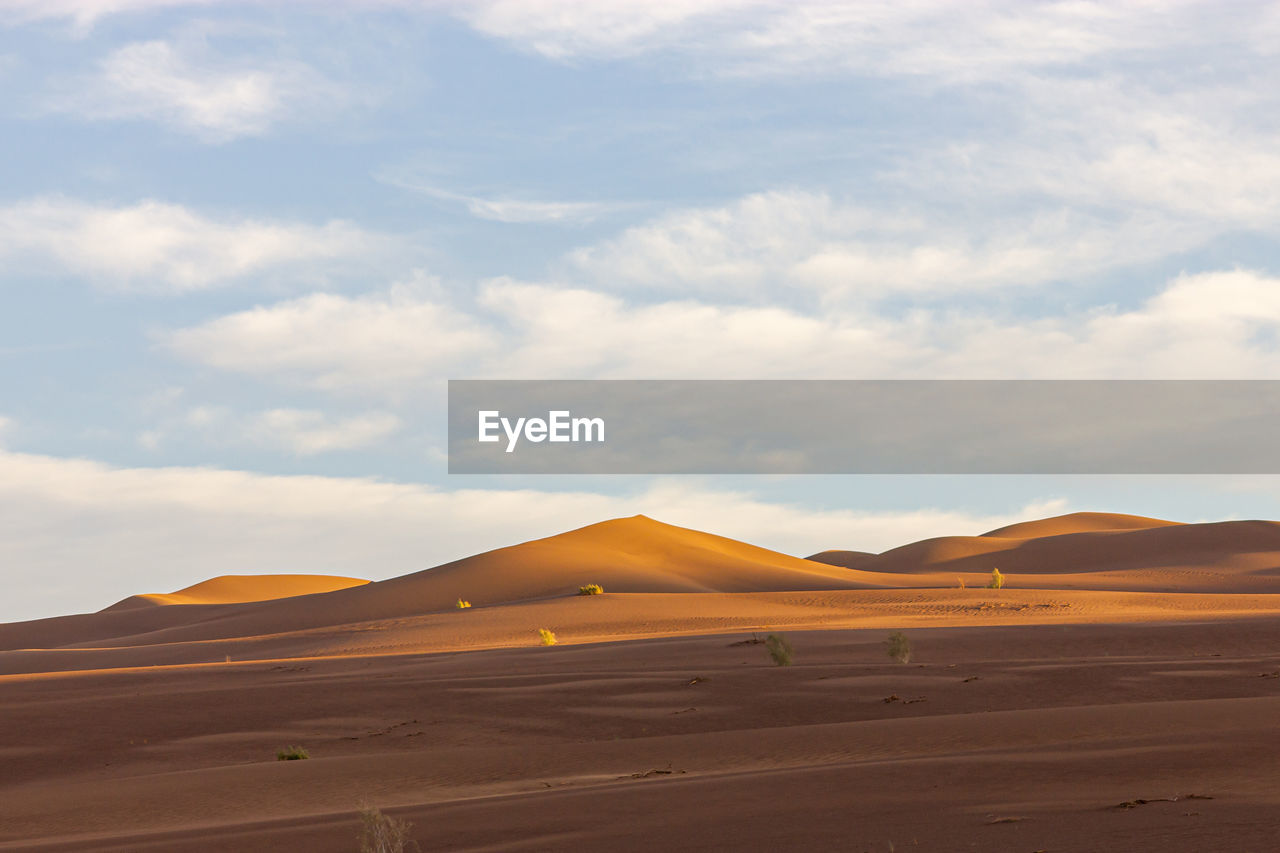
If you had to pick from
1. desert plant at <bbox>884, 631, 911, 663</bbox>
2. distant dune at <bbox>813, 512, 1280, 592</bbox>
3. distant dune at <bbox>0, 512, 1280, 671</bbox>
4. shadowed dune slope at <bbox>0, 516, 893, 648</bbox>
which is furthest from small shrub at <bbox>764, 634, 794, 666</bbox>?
distant dune at <bbox>813, 512, 1280, 592</bbox>

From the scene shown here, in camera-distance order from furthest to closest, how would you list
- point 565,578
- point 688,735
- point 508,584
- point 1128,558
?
point 1128,558 → point 508,584 → point 565,578 → point 688,735

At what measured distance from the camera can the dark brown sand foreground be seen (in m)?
10.9

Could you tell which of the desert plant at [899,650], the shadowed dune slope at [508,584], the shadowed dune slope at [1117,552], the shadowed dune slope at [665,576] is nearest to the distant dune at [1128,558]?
the shadowed dune slope at [1117,552]

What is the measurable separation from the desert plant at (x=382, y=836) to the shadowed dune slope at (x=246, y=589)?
107m

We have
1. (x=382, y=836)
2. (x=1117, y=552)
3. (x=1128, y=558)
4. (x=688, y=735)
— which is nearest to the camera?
(x=382, y=836)

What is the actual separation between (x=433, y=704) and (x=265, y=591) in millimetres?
110286

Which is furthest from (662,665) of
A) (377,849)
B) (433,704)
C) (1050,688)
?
(377,849)

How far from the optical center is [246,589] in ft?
418

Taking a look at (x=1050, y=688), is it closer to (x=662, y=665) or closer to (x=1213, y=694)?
(x=1213, y=694)

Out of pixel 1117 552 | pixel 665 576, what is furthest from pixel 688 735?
pixel 1117 552

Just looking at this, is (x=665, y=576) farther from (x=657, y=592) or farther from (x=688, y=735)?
(x=688, y=735)

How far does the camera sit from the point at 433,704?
22672 millimetres

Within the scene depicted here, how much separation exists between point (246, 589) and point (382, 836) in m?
123

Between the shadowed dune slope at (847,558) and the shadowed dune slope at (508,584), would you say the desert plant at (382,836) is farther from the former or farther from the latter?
the shadowed dune slope at (847,558)
